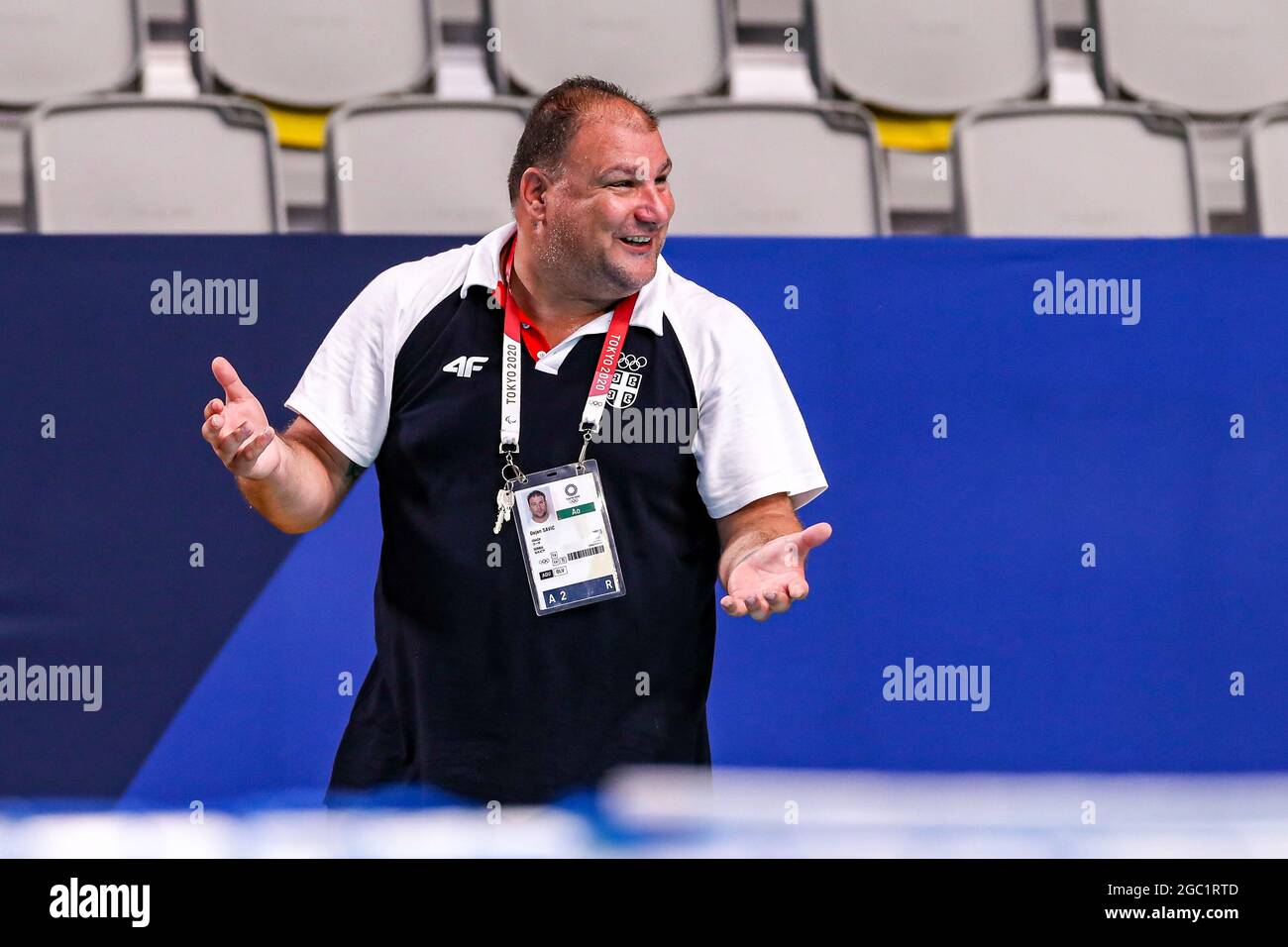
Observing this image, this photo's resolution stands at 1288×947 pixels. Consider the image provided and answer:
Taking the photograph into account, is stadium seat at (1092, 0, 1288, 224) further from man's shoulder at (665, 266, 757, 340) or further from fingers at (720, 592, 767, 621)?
fingers at (720, 592, 767, 621)

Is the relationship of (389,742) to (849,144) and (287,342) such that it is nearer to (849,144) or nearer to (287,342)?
(287,342)

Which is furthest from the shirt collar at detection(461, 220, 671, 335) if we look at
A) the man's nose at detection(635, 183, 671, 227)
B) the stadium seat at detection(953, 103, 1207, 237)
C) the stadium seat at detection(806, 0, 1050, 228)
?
the stadium seat at detection(806, 0, 1050, 228)

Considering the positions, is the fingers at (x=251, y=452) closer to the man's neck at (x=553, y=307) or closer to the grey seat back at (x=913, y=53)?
the man's neck at (x=553, y=307)

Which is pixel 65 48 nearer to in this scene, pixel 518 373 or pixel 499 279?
pixel 499 279

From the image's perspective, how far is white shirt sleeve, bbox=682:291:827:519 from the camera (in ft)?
8.50

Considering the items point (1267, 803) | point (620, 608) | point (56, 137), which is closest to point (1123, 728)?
point (1267, 803)

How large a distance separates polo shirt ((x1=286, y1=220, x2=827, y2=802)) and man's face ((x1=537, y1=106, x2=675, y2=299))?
0.32ft

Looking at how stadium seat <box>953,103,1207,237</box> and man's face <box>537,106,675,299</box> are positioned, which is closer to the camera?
man's face <box>537,106,675,299</box>

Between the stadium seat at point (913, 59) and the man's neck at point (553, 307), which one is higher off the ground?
the stadium seat at point (913, 59)

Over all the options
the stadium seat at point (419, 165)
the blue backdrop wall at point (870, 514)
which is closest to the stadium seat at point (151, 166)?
the stadium seat at point (419, 165)

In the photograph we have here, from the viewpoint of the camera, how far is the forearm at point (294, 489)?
97.8 inches

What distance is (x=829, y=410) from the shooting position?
296 centimetres

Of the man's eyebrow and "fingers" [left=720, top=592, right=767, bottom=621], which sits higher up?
the man's eyebrow

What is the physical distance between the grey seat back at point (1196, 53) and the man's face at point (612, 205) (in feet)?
8.87
